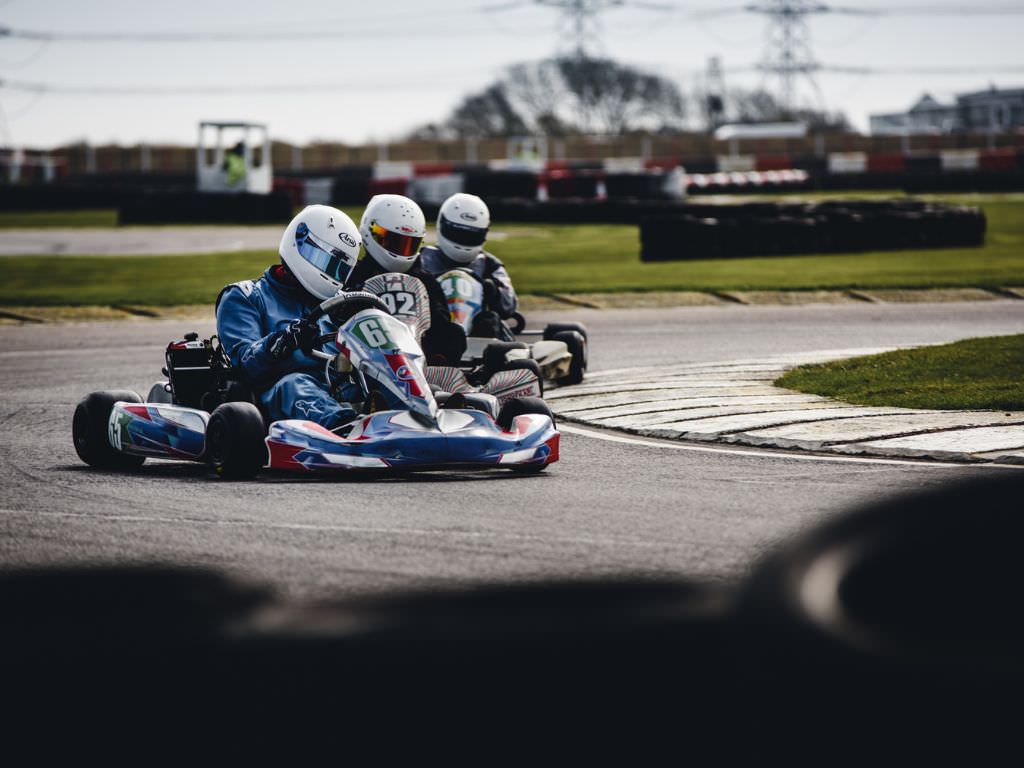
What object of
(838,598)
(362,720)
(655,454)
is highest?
(838,598)

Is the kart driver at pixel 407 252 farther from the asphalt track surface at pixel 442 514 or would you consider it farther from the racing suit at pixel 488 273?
the racing suit at pixel 488 273

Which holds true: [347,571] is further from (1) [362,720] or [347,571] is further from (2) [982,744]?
(2) [982,744]

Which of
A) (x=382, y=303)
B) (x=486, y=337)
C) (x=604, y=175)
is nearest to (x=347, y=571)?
(x=382, y=303)

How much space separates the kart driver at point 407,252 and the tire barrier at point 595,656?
Result: 5.38 metres

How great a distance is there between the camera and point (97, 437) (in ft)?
21.8

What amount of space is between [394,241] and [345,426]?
5.36 ft

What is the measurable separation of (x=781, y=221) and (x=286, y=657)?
17.9m

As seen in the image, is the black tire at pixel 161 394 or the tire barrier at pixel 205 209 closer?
the black tire at pixel 161 394

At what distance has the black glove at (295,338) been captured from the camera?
20.9ft

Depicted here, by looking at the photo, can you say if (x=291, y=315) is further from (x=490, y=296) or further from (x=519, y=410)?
(x=490, y=296)

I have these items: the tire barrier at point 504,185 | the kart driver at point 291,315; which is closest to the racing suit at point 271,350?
the kart driver at point 291,315

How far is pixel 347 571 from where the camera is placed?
427 cm

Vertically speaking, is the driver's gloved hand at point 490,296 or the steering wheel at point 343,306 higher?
the steering wheel at point 343,306

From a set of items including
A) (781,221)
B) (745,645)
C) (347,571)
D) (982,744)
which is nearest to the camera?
(982,744)
